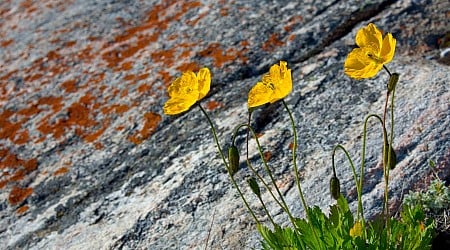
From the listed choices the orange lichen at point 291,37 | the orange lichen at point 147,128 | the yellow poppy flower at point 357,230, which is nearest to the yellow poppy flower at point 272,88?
the yellow poppy flower at point 357,230

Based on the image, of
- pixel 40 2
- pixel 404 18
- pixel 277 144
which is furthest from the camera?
pixel 40 2

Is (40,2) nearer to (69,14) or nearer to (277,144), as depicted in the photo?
(69,14)

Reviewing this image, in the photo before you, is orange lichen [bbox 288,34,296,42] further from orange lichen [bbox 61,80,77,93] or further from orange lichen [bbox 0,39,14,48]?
orange lichen [bbox 0,39,14,48]

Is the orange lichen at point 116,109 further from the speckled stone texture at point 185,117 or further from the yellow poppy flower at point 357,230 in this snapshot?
the yellow poppy flower at point 357,230

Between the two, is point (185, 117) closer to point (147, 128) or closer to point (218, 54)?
point (147, 128)

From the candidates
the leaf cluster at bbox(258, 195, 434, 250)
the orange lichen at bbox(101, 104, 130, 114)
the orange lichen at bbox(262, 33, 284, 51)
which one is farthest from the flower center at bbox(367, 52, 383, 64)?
the orange lichen at bbox(101, 104, 130, 114)

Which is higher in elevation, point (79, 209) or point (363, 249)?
point (363, 249)

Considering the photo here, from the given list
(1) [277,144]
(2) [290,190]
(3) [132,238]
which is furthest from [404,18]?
(3) [132,238]
